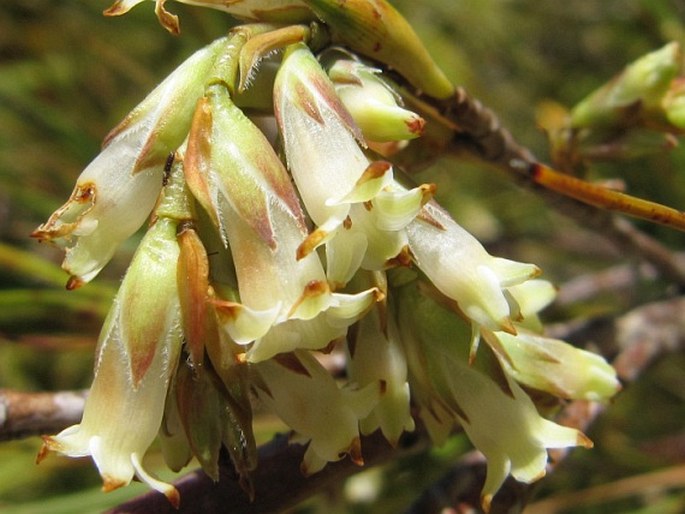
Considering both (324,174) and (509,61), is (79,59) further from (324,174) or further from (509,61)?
(324,174)

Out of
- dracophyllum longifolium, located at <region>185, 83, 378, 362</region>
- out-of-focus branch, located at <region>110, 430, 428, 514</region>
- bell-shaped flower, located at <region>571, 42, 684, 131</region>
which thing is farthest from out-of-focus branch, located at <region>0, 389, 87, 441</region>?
bell-shaped flower, located at <region>571, 42, 684, 131</region>

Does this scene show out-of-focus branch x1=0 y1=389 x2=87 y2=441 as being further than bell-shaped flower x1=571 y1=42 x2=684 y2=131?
No

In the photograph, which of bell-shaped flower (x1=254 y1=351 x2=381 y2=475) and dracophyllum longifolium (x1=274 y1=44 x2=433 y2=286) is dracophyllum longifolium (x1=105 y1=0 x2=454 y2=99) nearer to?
dracophyllum longifolium (x1=274 y1=44 x2=433 y2=286)

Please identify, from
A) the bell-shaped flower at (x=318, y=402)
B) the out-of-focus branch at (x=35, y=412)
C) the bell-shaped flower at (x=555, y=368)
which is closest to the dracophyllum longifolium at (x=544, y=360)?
the bell-shaped flower at (x=555, y=368)

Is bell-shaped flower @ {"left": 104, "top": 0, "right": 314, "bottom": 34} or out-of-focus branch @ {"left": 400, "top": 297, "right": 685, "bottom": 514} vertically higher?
bell-shaped flower @ {"left": 104, "top": 0, "right": 314, "bottom": 34}

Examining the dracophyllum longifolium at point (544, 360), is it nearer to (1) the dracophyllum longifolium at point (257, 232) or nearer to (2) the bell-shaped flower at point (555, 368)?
(2) the bell-shaped flower at point (555, 368)

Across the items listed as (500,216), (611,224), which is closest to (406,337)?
(611,224)
